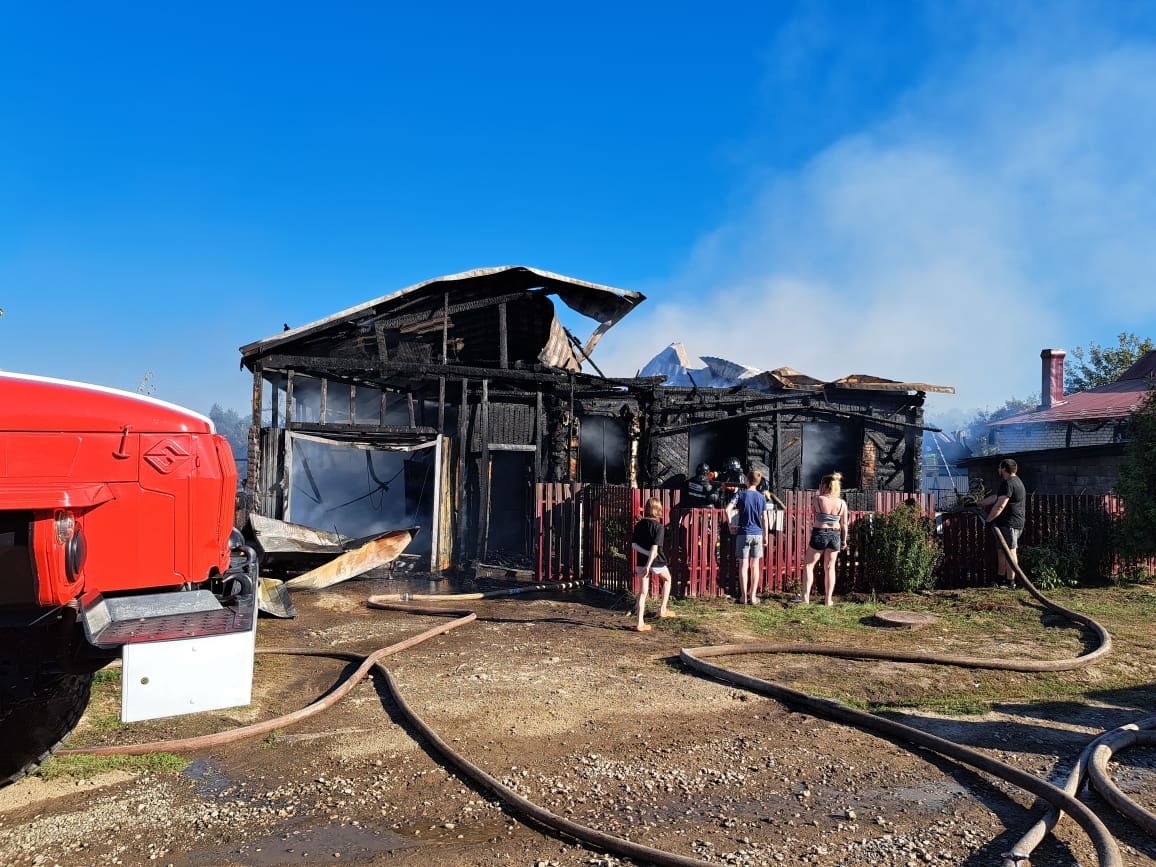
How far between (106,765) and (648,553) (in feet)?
18.1

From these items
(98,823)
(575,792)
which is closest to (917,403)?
(575,792)

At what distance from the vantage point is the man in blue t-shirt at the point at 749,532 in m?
9.68

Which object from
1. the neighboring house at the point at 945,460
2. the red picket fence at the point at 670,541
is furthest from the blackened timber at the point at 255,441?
the neighboring house at the point at 945,460

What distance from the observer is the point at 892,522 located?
10648 millimetres

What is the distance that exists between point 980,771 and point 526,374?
35.6 ft

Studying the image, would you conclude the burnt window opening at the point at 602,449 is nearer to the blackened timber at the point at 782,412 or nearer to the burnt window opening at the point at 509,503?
the blackened timber at the point at 782,412

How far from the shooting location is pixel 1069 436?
73.2 feet

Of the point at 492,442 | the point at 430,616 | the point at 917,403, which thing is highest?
the point at 917,403

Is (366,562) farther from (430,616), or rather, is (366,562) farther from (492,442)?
(492,442)

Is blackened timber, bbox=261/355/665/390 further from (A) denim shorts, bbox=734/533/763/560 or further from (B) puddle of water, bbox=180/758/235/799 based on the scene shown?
(B) puddle of water, bbox=180/758/235/799

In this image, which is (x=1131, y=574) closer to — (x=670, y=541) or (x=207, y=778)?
(x=670, y=541)

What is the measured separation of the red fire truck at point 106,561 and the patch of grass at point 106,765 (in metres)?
0.11

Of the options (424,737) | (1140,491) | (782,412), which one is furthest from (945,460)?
(424,737)

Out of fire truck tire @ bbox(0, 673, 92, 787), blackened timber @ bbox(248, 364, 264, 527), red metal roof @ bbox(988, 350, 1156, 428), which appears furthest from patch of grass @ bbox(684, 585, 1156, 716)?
red metal roof @ bbox(988, 350, 1156, 428)
